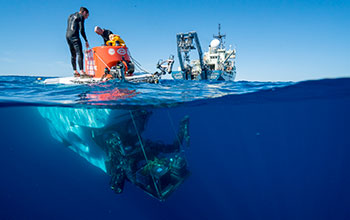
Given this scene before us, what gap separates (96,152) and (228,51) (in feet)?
142

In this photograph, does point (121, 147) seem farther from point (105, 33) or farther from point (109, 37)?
point (105, 33)

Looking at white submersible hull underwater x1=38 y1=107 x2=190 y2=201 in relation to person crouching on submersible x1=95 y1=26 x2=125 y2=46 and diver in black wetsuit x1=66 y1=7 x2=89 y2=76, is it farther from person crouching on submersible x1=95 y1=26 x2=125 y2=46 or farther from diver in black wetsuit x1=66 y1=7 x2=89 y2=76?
person crouching on submersible x1=95 y1=26 x2=125 y2=46

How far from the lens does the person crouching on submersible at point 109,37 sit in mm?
7320

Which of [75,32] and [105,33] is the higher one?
[105,33]

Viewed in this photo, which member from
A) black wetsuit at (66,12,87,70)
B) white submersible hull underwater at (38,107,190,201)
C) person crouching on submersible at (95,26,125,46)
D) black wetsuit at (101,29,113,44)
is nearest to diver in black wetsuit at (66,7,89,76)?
black wetsuit at (66,12,87,70)

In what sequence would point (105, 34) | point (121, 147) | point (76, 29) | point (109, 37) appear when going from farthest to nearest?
point (105, 34), point (109, 37), point (76, 29), point (121, 147)

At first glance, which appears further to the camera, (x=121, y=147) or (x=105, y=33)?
(x=105, y=33)

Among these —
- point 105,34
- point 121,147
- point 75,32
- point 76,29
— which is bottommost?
point 121,147

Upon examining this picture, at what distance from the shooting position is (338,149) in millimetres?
19047

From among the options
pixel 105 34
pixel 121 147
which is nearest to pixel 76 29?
pixel 105 34

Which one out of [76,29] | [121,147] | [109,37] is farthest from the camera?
[109,37]

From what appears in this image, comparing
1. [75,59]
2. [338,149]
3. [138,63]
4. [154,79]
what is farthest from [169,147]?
[338,149]

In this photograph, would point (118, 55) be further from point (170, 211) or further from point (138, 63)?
point (170, 211)

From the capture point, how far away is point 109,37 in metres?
7.51
